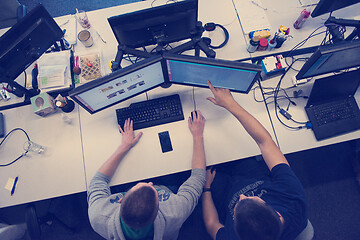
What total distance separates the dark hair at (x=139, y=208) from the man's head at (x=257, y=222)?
1.40 feet

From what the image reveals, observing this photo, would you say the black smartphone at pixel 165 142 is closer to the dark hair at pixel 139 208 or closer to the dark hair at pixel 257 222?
the dark hair at pixel 139 208

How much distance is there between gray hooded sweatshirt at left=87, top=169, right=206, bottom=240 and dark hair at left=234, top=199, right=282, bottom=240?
0.35 m

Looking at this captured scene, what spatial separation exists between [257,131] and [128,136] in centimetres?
86

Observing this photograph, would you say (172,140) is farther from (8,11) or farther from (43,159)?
(8,11)

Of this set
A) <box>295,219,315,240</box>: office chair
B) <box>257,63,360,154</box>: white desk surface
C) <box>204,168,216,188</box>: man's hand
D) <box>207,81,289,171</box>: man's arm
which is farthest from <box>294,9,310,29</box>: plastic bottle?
<box>295,219,315,240</box>: office chair

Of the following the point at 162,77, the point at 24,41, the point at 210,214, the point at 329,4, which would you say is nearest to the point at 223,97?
the point at 162,77

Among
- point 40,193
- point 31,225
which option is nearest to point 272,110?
point 40,193

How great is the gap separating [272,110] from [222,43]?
636 mm

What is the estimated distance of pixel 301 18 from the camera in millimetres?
1660

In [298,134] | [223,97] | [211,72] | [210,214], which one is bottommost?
[210,214]

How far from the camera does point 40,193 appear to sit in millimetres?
1513

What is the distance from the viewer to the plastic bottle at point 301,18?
163 centimetres

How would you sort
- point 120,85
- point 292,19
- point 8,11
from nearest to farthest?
point 120,85
point 292,19
point 8,11

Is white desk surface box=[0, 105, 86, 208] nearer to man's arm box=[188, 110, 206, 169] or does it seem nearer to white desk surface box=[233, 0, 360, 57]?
man's arm box=[188, 110, 206, 169]
